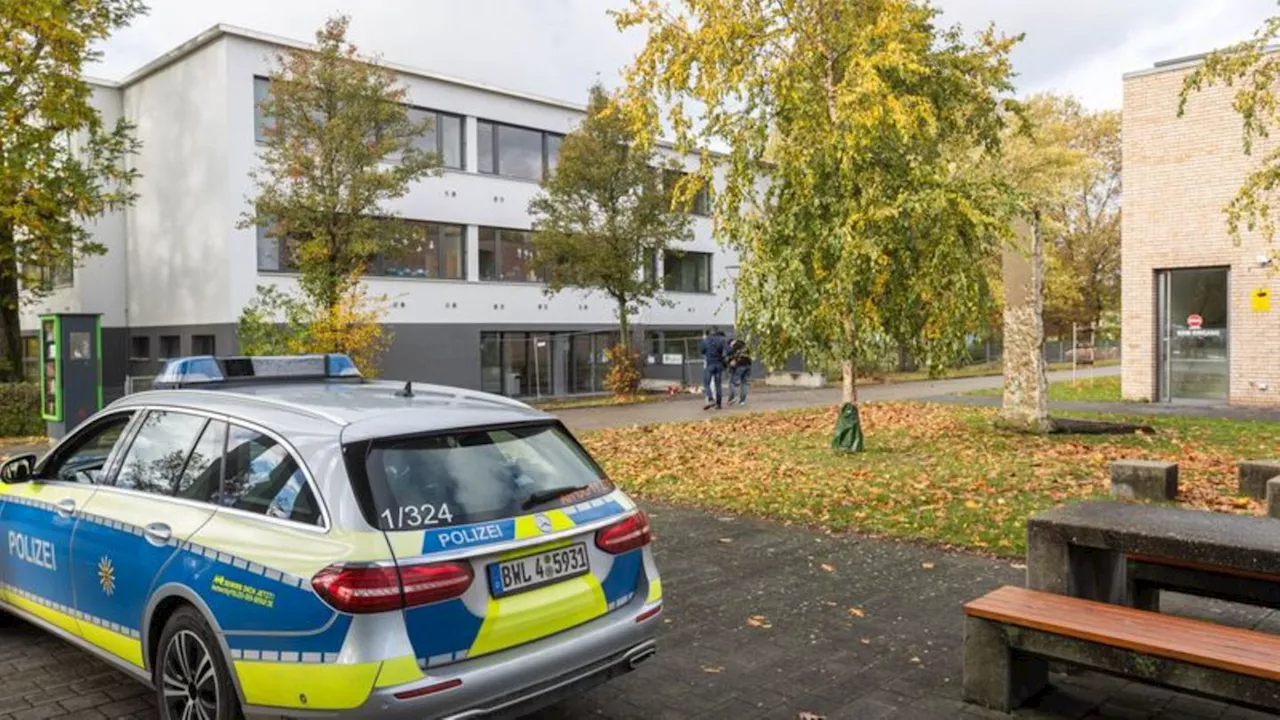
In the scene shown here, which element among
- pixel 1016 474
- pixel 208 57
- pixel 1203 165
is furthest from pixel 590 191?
pixel 1016 474

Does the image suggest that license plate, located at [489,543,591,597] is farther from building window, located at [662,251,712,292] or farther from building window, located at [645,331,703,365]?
building window, located at [662,251,712,292]

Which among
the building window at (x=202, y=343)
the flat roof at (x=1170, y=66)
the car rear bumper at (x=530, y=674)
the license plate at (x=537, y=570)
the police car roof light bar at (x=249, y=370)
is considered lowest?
the car rear bumper at (x=530, y=674)

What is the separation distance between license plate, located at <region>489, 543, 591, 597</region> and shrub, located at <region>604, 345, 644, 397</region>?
861 inches

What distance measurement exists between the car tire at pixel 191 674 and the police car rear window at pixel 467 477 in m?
0.90

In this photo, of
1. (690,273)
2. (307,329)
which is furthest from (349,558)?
(690,273)

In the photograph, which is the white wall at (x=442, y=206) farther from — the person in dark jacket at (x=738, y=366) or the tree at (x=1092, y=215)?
the tree at (x=1092, y=215)

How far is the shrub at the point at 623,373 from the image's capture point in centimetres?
2569

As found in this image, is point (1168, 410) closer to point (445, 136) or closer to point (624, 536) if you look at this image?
point (624, 536)

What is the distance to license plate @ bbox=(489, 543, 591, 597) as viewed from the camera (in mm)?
3463

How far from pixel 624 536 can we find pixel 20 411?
20.0 metres

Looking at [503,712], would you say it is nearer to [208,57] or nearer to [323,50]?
[323,50]

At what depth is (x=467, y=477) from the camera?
3684mm

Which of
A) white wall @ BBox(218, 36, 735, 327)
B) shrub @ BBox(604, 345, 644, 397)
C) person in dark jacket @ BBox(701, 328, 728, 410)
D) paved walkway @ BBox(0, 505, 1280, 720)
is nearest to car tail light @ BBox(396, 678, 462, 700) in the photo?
paved walkway @ BBox(0, 505, 1280, 720)

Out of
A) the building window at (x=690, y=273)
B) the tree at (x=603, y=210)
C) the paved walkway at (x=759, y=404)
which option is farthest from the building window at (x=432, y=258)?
the building window at (x=690, y=273)
